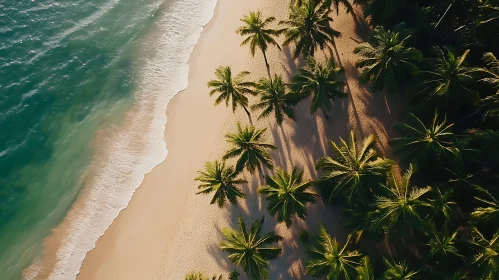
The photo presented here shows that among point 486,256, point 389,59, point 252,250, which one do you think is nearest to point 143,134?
point 252,250

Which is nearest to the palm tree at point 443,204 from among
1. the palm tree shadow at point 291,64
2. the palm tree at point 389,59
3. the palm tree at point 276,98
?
the palm tree at point 389,59

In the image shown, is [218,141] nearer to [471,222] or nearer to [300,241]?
A: [300,241]

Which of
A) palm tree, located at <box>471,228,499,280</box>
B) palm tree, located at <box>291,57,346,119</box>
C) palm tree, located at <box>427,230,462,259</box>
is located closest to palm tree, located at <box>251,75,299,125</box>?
palm tree, located at <box>291,57,346,119</box>

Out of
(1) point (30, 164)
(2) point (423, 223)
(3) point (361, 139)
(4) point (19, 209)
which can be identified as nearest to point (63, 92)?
(1) point (30, 164)

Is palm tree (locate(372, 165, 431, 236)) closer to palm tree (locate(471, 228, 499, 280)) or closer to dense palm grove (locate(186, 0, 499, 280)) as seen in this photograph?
dense palm grove (locate(186, 0, 499, 280))

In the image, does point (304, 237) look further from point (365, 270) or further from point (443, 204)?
point (443, 204)
